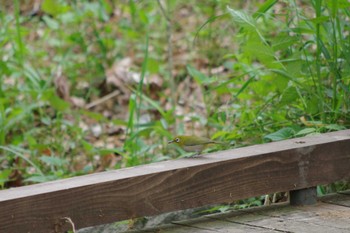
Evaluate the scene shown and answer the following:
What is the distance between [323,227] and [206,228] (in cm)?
42

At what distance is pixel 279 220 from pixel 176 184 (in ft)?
1.39

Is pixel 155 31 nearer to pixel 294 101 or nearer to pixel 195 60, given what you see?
pixel 195 60

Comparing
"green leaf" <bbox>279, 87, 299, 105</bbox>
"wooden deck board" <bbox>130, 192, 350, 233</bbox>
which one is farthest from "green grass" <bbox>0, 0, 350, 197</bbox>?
"wooden deck board" <bbox>130, 192, 350, 233</bbox>

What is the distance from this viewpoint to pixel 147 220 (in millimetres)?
3605

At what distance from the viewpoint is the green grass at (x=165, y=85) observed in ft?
12.2

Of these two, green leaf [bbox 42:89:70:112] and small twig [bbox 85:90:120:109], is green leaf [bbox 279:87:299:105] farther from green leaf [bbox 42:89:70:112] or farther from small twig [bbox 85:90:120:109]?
small twig [bbox 85:90:120:109]

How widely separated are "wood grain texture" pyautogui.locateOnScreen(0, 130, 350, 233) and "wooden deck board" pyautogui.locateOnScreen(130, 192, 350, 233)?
85 millimetres

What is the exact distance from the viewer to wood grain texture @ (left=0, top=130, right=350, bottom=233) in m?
2.46

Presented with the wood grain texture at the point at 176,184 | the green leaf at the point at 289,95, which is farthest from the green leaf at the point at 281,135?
the wood grain texture at the point at 176,184

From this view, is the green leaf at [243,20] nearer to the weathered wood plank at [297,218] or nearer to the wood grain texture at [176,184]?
the wood grain texture at [176,184]

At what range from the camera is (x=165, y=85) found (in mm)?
7848

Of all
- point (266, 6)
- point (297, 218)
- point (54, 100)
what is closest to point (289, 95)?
point (266, 6)

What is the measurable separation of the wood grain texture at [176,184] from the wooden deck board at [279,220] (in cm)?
9

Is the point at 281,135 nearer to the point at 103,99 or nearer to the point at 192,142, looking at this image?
the point at 192,142
